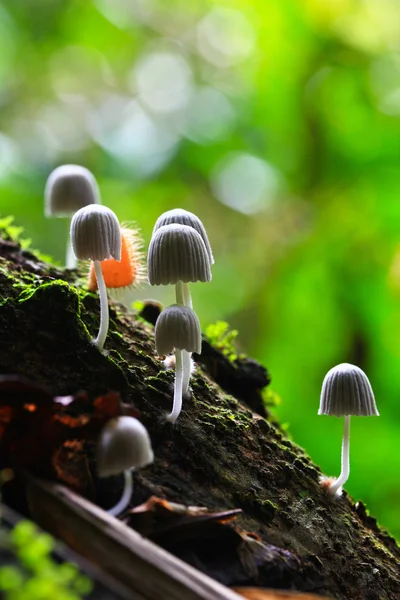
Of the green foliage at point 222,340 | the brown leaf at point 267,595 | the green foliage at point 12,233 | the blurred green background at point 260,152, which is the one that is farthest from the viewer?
the blurred green background at point 260,152

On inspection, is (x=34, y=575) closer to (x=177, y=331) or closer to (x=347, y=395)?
(x=177, y=331)

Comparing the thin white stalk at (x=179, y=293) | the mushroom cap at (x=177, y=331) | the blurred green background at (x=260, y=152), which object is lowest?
the mushroom cap at (x=177, y=331)

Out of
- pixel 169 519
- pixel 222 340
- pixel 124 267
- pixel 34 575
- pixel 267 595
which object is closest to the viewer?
pixel 34 575

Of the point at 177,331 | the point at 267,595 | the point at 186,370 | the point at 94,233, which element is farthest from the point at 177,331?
the point at 267,595

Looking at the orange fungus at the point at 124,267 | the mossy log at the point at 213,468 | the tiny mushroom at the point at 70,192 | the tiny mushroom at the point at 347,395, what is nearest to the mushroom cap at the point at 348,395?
the tiny mushroom at the point at 347,395

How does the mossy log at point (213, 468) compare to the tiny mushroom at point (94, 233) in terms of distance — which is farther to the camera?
the tiny mushroom at point (94, 233)

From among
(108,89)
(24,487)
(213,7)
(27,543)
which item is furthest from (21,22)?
(27,543)

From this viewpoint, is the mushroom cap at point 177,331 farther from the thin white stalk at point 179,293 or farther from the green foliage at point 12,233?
the green foliage at point 12,233
